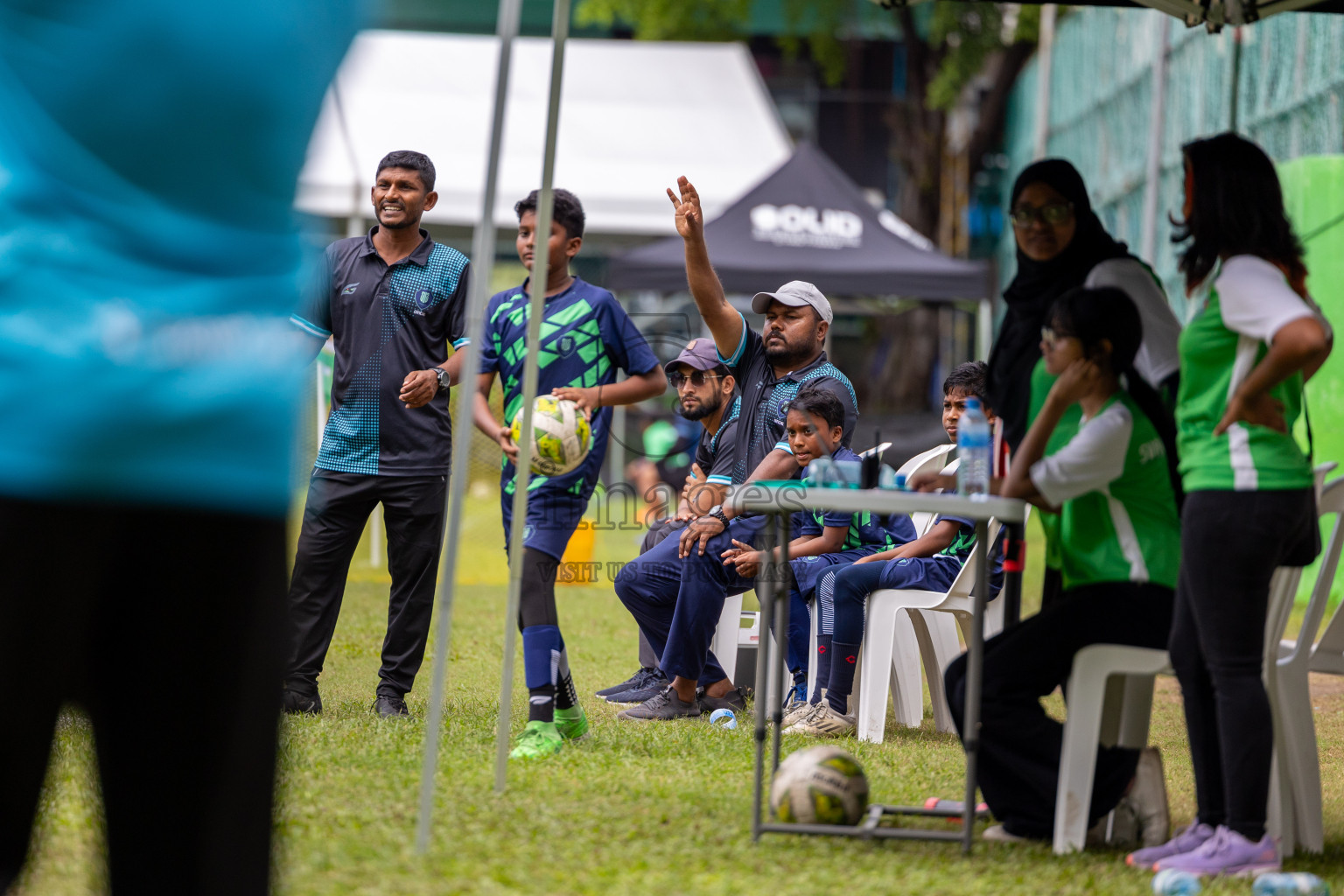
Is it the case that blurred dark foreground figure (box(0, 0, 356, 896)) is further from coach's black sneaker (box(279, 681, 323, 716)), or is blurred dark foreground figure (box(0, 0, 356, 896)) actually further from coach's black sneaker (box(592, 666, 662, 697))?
coach's black sneaker (box(592, 666, 662, 697))

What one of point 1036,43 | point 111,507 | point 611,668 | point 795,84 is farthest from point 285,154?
point 795,84

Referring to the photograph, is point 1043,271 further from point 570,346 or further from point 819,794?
point 570,346

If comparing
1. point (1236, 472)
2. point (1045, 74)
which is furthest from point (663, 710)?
point (1045, 74)

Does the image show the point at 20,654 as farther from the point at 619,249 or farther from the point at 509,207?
the point at 619,249

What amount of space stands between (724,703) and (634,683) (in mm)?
514

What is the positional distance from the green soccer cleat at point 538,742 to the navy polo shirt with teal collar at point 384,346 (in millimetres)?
1343

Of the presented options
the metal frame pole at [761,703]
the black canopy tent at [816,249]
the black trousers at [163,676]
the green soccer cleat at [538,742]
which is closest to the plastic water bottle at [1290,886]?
the metal frame pole at [761,703]

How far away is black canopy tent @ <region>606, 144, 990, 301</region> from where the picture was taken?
1360 cm

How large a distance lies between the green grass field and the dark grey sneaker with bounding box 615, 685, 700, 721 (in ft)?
0.39

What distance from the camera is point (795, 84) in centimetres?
2867

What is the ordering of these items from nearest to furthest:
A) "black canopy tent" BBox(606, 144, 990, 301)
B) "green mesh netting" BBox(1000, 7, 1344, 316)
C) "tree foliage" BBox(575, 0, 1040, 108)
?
"green mesh netting" BBox(1000, 7, 1344, 316)
"black canopy tent" BBox(606, 144, 990, 301)
"tree foliage" BBox(575, 0, 1040, 108)

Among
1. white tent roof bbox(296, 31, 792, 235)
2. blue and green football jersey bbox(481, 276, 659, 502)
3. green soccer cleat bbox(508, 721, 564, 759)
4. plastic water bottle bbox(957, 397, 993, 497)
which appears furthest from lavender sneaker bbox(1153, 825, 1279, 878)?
white tent roof bbox(296, 31, 792, 235)

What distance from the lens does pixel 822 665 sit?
20.2ft

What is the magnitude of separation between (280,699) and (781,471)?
445 centimetres
